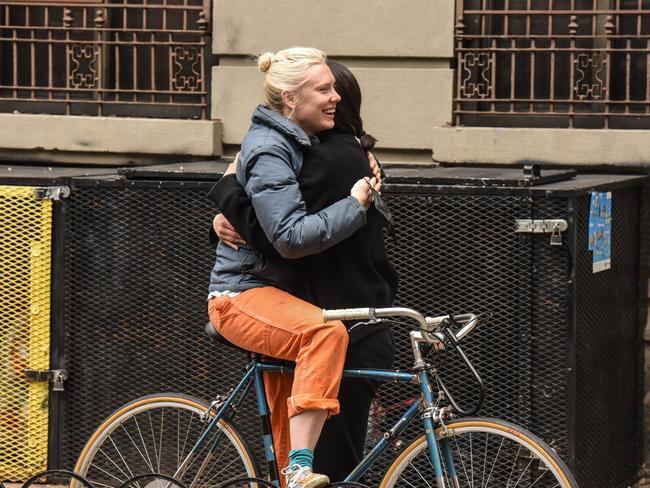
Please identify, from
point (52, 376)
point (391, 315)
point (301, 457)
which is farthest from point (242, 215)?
point (52, 376)

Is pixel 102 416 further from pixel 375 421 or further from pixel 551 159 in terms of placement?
pixel 551 159

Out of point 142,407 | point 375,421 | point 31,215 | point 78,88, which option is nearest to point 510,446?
point 375,421

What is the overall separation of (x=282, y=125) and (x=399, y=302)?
1620 millimetres

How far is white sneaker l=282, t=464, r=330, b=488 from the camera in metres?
4.55

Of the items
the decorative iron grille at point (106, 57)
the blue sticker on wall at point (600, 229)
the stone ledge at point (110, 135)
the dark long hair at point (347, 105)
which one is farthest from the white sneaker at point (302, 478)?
the decorative iron grille at point (106, 57)

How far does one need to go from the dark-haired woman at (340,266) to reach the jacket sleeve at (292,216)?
15 centimetres

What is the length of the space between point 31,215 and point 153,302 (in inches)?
31.4

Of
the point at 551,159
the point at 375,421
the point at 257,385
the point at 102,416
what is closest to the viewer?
the point at 257,385

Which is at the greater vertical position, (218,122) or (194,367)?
(218,122)

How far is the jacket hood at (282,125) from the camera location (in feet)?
15.5

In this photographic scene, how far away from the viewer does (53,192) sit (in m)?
6.57

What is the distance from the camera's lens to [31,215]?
21.8 ft

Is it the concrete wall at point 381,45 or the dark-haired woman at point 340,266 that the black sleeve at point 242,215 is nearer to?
the dark-haired woman at point 340,266

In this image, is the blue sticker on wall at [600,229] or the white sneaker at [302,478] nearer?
the white sneaker at [302,478]
